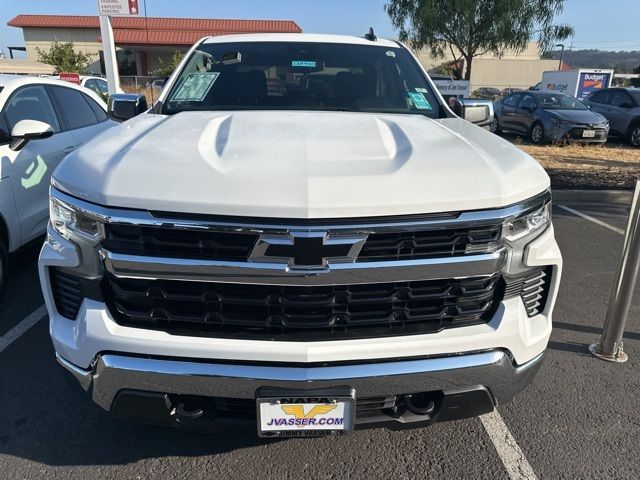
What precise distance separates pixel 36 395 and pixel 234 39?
9.28 ft

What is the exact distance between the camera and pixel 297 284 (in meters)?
1.86

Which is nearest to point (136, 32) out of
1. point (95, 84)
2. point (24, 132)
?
point (95, 84)

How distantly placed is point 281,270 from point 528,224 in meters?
1.02

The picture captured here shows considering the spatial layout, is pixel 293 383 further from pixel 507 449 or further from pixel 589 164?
pixel 589 164

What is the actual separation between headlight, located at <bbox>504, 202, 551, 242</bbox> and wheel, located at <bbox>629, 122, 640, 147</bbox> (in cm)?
1377

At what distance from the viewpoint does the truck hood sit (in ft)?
6.04

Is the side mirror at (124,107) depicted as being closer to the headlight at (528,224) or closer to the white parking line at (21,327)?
the white parking line at (21,327)

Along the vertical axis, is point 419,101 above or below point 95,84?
above

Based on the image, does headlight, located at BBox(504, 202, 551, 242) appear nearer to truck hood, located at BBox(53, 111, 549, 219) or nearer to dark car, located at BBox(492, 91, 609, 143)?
truck hood, located at BBox(53, 111, 549, 219)

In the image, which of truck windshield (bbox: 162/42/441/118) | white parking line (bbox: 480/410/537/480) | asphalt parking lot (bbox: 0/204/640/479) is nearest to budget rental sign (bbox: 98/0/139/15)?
truck windshield (bbox: 162/42/441/118)

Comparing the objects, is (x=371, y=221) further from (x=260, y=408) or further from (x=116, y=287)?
(x=116, y=287)

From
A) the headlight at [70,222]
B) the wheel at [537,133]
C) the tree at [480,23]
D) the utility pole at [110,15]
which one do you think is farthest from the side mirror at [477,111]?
the tree at [480,23]

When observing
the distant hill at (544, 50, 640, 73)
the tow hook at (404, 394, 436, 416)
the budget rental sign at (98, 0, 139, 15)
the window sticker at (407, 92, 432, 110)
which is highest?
the budget rental sign at (98, 0, 139, 15)

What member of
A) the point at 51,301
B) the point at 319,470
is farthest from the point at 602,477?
the point at 51,301
